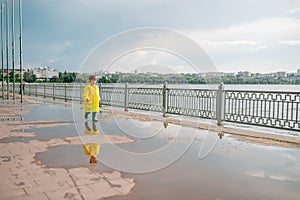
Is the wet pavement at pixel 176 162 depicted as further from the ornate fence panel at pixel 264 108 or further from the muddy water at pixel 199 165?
the ornate fence panel at pixel 264 108

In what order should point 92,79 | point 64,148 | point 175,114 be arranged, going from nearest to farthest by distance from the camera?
point 64,148
point 92,79
point 175,114

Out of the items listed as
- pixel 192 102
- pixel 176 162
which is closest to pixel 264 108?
pixel 192 102

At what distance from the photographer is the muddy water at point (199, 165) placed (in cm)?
345

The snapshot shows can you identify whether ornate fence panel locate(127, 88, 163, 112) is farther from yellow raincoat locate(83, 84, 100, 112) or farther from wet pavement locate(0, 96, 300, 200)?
wet pavement locate(0, 96, 300, 200)

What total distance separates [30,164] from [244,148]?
414 cm

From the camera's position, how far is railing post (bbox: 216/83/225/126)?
857cm

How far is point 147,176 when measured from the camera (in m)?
3.98

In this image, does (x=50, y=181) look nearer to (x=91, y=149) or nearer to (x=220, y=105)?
(x=91, y=149)

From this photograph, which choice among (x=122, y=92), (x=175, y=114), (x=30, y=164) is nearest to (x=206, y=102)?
(x=175, y=114)

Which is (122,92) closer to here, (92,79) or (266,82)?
(92,79)

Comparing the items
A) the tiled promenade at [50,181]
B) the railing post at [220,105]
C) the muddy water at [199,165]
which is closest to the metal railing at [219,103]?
the railing post at [220,105]

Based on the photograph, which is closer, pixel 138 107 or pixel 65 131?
pixel 65 131

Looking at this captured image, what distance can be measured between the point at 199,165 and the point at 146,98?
7.15m

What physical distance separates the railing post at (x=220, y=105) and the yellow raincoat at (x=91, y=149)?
428cm
